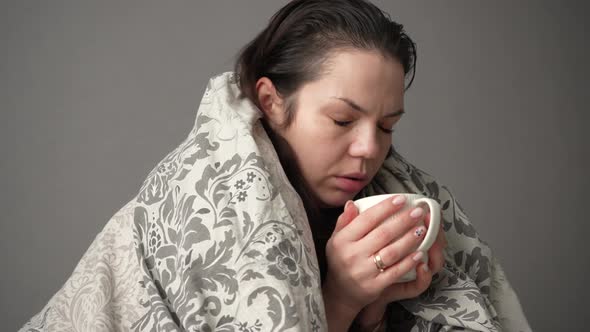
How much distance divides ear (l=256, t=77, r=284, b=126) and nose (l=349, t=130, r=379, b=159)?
16 cm

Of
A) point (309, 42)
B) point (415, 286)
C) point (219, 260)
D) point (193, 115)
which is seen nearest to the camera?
point (219, 260)

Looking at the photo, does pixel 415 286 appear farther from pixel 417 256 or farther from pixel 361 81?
pixel 361 81

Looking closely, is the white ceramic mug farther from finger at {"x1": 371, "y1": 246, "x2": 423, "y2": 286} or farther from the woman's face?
the woman's face

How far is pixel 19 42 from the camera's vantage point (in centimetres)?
200

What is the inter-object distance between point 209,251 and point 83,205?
1.21m

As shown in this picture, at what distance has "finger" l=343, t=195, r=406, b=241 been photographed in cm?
103

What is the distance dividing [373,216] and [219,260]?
9.8 inches

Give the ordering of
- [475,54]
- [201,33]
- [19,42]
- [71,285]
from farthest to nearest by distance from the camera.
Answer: [475,54] < [201,33] < [19,42] < [71,285]

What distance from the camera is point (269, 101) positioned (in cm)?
129

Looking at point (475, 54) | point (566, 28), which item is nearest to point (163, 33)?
point (475, 54)

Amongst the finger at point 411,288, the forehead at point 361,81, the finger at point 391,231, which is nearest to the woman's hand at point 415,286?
the finger at point 411,288

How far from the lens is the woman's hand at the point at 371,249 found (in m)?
1.04

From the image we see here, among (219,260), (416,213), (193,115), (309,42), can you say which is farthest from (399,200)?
(193,115)

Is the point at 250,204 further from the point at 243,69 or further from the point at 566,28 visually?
the point at 566,28
